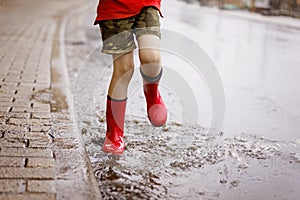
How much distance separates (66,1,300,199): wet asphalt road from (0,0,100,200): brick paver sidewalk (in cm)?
13

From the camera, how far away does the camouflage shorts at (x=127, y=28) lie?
2967mm

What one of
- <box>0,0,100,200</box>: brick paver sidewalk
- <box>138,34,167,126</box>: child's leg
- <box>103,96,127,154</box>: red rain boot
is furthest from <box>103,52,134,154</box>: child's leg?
<box>0,0,100,200</box>: brick paver sidewalk

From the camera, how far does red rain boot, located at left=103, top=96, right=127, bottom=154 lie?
310 cm

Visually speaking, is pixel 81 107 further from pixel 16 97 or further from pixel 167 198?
pixel 167 198

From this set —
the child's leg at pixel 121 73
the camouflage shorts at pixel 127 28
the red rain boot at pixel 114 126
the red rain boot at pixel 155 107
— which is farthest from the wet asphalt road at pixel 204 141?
the camouflage shorts at pixel 127 28

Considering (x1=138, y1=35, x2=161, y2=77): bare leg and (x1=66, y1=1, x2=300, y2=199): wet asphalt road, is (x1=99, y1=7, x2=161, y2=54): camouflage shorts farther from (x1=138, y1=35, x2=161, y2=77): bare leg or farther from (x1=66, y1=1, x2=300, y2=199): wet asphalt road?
(x1=66, y1=1, x2=300, y2=199): wet asphalt road

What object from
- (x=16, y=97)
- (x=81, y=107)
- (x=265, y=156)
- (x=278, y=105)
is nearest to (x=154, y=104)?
(x=265, y=156)

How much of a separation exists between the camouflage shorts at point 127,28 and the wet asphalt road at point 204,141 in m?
→ 0.68

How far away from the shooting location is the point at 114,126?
317 centimetres

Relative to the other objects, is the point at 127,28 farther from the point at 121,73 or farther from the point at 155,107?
the point at 155,107

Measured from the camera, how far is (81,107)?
14.2 feet

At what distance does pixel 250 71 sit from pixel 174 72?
1.16m

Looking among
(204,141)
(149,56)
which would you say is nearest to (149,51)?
(149,56)

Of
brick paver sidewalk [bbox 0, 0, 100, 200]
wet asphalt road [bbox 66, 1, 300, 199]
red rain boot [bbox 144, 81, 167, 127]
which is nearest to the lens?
brick paver sidewalk [bbox 0, 0, 100, 200]
